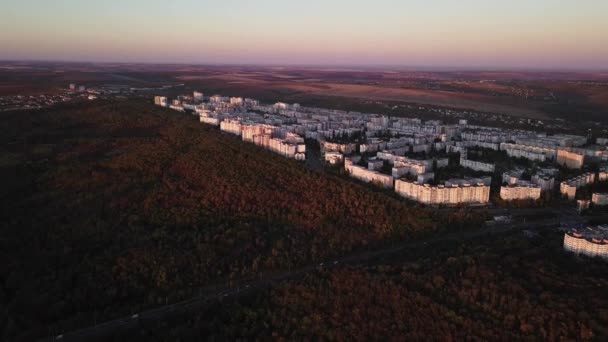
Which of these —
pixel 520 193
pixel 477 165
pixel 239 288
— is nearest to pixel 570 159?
pixel 477 165

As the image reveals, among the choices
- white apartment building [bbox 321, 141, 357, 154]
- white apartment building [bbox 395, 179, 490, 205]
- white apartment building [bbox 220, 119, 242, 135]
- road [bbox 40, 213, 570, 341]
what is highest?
white apartment building [bbox 220, 119, 242, 135]

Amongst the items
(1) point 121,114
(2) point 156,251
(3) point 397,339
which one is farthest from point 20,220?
(1) point 121,114

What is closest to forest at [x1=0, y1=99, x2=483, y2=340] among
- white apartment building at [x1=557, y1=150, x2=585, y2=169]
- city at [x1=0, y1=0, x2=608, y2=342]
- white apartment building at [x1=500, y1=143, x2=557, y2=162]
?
city at [x1=0, y1=0, x2=608, y2=342]

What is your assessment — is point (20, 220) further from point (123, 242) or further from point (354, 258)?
point (354, 258)

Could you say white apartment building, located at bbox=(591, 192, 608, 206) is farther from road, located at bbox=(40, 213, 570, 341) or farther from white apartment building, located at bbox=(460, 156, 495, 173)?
white apartment building, located at bbox=(460, 156, 495, 173)

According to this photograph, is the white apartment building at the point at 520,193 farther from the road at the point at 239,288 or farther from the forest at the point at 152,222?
the forest at the point at 152,222

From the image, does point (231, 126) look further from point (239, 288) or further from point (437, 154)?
point (239, 288)

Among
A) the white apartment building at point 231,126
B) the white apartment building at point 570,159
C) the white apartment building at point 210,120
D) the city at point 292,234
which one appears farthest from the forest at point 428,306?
the white apartment building at point 210,120
